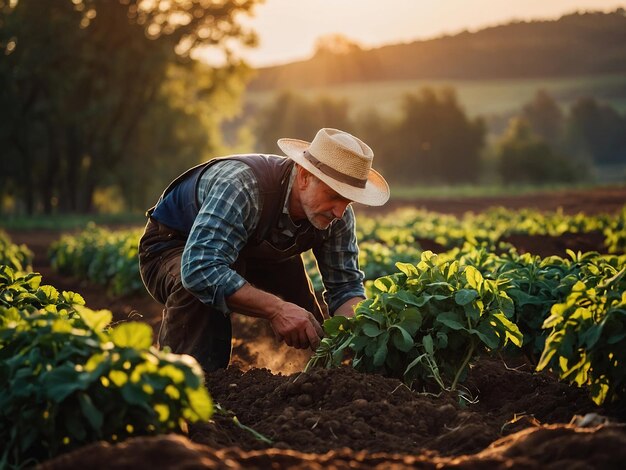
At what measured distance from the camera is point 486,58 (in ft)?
424

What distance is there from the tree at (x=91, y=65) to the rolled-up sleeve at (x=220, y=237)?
98.3 ft

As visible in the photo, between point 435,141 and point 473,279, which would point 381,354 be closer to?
point 473,279

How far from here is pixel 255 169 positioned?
5176 millimetres

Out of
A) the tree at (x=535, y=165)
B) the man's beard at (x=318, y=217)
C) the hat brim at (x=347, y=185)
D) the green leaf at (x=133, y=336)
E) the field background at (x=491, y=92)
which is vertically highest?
the hat brim at (x=347, y=185)

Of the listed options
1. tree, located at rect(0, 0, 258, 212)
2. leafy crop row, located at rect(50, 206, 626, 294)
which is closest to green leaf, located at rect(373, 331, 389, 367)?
leafy crop row, located at rect(50, 206, 626, 294)

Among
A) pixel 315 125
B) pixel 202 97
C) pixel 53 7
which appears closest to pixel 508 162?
pixel 315 125

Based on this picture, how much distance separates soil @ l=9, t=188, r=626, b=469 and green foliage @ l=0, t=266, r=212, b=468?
0.16 metres

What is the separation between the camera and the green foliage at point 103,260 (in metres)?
10.9

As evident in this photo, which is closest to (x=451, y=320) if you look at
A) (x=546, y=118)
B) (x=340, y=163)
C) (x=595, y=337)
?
(x=595, y=337)

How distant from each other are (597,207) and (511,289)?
2807 centimetres

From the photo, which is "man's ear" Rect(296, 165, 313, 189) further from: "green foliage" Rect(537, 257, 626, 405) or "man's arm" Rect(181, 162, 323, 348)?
"green foliage" Rect(537, 257, 626, 405)

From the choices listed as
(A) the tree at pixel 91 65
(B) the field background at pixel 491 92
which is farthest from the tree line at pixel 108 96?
(B) the field background at pixel 491 92

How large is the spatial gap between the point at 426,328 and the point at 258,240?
132 centimetres

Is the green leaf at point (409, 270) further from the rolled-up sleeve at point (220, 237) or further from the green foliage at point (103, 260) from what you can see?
the green foliage at point (103, 260)
